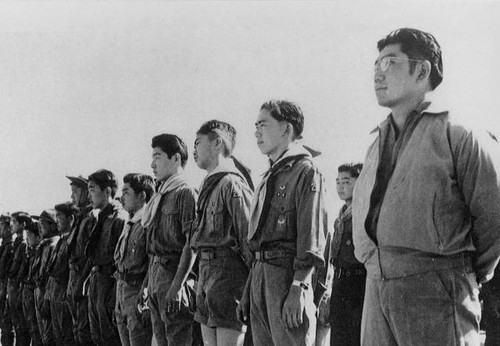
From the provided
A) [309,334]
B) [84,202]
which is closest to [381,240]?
[309,334]

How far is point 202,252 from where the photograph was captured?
5.34 m

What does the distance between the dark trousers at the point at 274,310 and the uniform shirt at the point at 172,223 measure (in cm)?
166

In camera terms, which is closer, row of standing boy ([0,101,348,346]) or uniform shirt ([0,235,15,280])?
row of standing boy ([0,101,348,346])

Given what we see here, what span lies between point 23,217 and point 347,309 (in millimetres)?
10143

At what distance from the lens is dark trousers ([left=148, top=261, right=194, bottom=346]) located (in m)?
5.86

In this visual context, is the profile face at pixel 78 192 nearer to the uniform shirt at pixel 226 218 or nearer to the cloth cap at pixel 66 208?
the cloth cap at pixel 66 208

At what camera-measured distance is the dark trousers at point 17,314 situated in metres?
12.2

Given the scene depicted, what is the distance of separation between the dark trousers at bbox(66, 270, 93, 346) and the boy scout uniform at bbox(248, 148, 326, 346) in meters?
4.23

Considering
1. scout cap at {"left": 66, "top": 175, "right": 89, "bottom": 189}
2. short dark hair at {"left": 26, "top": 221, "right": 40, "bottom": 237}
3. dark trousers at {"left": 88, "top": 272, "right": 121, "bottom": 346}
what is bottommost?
dark trousers at {"left": 88, "top": 272, "right": 121, "bottom": 346}

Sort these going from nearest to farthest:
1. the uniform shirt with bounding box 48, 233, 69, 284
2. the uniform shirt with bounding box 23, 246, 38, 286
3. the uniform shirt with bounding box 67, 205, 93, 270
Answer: the uniform shirt with bounding box 67, 205, 93, 270
the uniform shirt with bounding box 48, 233, 69, 284
the uniform shirt with bounding box 23, 246, 38, 286

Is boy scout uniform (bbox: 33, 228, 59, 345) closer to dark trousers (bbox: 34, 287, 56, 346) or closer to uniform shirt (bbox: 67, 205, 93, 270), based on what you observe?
dark trousers (bbox: 34, 287, 56, 346)

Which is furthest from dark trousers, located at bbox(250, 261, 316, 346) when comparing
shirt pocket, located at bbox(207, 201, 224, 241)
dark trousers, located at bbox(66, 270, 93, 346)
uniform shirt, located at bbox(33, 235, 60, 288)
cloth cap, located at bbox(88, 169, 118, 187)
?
uniform shirt, located at bbox(33, 235, 60, 288)

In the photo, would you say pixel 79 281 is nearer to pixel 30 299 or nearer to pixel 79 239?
pixel 79 239

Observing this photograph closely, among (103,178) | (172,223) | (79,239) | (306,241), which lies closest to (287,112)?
(306,241)
